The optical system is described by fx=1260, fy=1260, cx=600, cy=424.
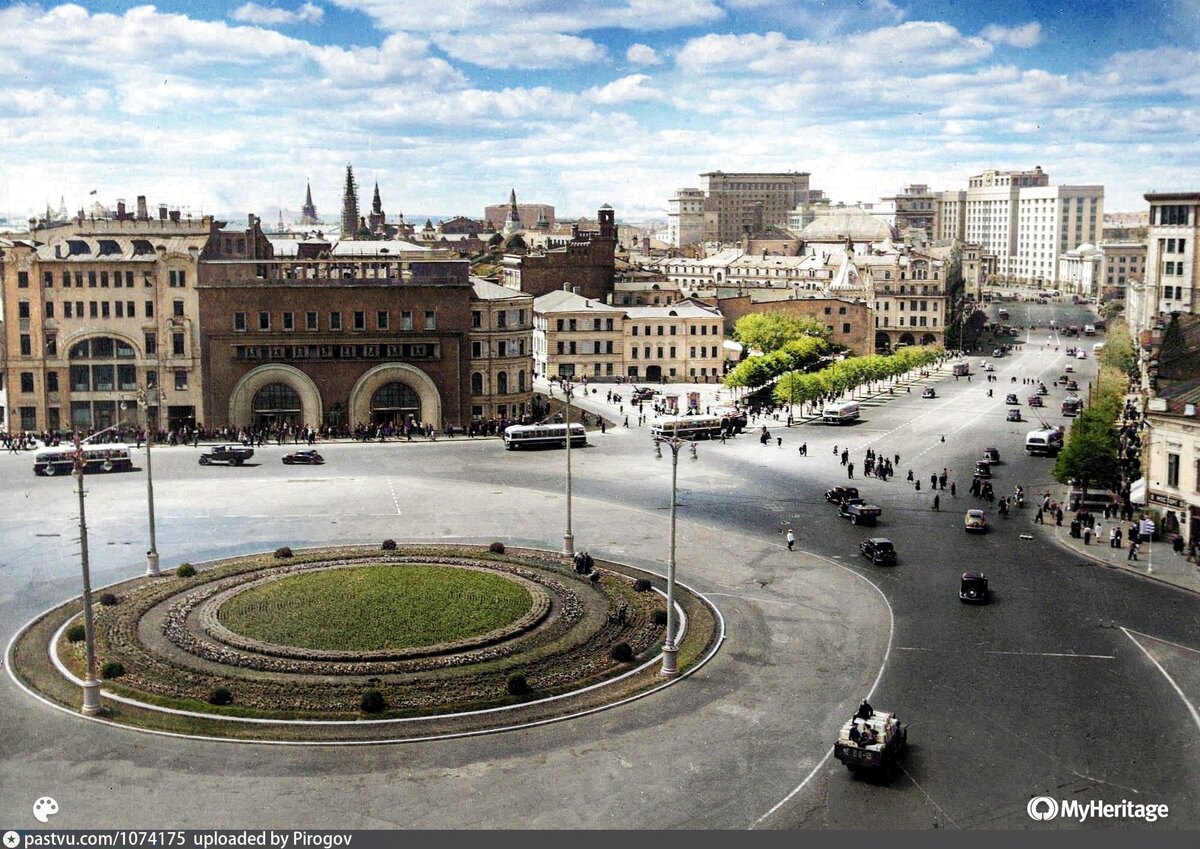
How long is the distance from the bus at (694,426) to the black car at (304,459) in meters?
24.8

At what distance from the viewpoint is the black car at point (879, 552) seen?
56219 mm

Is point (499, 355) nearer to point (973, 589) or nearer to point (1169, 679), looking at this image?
point (973, 589)

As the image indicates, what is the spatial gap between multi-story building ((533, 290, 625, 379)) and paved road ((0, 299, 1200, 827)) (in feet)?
184

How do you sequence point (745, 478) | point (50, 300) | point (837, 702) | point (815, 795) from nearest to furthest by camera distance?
point (815, 795) → point (837, 702) → point (745, 478) → point (50, 300)

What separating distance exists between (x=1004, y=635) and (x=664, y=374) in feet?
297

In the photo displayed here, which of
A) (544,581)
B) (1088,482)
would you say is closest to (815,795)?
(544,581)

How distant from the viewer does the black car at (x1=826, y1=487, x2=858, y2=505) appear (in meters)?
69.3

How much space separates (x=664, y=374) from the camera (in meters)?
134

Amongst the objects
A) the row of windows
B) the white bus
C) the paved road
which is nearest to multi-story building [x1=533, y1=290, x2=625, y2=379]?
the white bus

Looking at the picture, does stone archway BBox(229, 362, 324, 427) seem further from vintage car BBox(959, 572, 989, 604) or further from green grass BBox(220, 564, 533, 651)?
vintage car BBox(959, 572, 989, 604)

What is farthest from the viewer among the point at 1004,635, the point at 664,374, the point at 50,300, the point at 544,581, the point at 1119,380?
the point at 664,374

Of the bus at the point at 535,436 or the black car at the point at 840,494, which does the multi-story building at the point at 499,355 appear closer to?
the bus at the point at 535,436

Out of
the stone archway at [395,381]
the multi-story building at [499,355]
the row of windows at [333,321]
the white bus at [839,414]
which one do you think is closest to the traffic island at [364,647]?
the stone archway at [395,381]

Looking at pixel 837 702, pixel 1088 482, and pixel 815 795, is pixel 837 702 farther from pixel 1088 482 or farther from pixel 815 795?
pixel 1088 482
